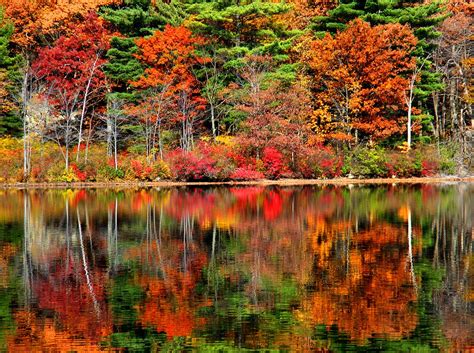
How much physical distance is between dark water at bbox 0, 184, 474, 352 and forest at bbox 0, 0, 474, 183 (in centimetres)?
1925

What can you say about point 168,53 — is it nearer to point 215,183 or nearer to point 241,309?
point 215,183

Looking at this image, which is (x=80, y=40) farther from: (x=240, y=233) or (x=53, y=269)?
(x=53, y=269)

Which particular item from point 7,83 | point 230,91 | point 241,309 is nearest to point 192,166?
point 230,91

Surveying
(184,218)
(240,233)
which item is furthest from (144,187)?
(240,233)

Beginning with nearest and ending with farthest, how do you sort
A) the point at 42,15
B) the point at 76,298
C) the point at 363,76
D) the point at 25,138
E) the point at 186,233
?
the point at 76,298 → the point at 186,233 → the point at 25,138 → the point at 363,76 → the point at 42,15

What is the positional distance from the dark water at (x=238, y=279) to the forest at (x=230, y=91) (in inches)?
758

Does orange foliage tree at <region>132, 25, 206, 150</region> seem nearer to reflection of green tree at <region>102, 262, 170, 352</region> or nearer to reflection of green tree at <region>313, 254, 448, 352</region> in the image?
reflection of green tree at <region>102, 262, 170, 352</region>

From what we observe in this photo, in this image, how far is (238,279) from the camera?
1505 cm

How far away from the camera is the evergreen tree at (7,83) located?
51656mm

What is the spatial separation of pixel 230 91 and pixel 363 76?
934 cm

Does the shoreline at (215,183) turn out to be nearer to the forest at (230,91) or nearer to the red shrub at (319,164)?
the forest at (230,91)

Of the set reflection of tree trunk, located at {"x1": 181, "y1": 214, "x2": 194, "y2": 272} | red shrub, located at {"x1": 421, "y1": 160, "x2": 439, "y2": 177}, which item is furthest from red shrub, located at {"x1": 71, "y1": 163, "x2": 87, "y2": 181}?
red shrub, located at {"x1": 421, "y1": 160, "x2": 439, "y2": 177}

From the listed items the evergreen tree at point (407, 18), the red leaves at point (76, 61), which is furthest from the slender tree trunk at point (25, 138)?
the evergreen tree at point (407, 18)

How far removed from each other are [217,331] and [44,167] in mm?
38666
